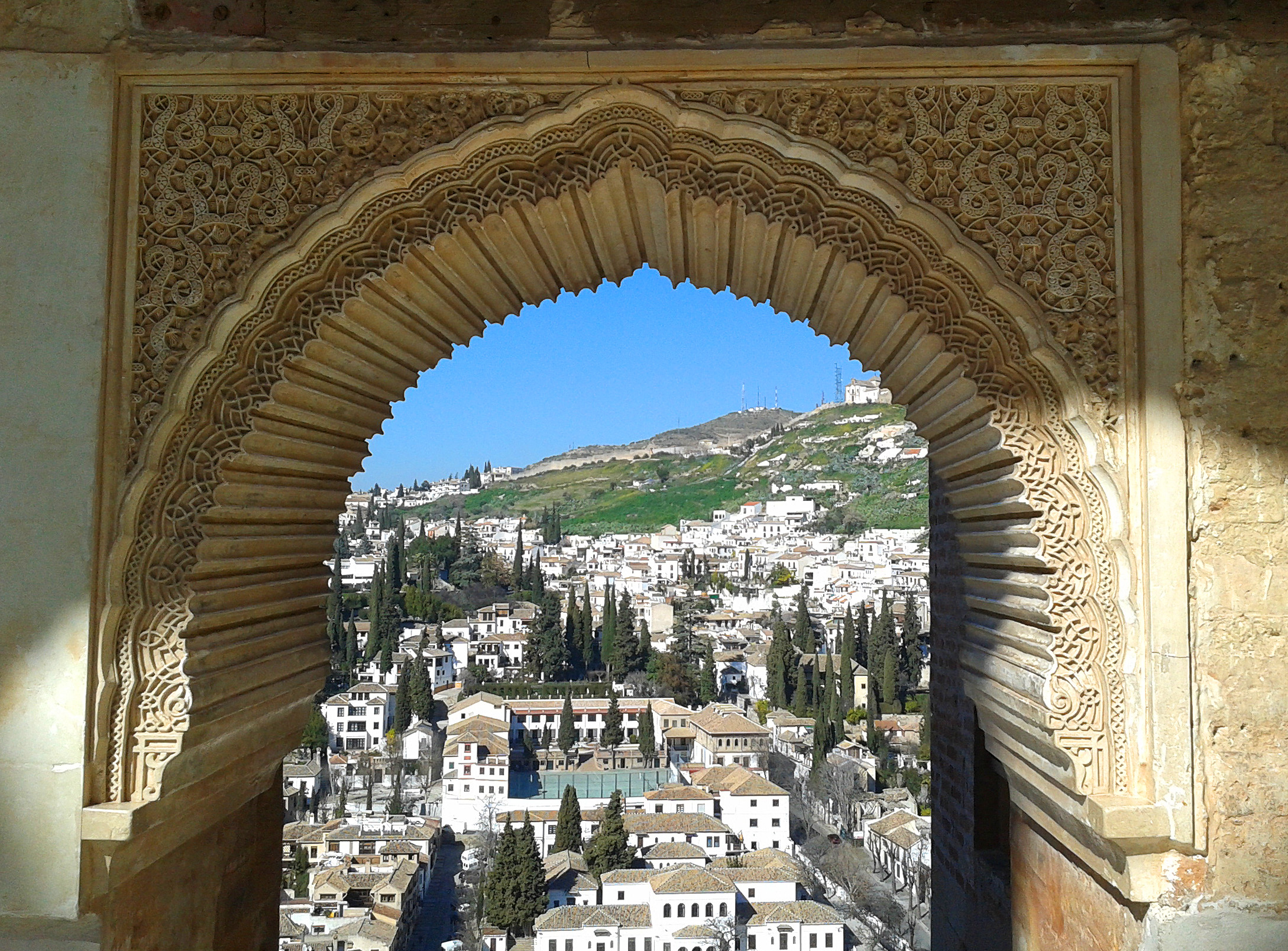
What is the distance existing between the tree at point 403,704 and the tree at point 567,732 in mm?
5595

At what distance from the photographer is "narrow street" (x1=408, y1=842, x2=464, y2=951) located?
23.2 meters

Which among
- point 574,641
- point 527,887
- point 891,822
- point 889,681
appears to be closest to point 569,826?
point 527,887

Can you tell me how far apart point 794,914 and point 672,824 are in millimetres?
5717

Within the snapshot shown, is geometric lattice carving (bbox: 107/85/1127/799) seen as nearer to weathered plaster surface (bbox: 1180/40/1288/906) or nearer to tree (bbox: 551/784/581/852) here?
weathered plaster surface (bbox: 1180/40/1288/906)

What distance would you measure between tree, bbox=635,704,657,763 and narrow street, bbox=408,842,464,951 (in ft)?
22.4

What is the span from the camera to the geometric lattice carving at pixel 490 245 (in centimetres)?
219

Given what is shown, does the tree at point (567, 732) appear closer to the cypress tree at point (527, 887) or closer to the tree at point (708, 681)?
the tree at point (708, 681)

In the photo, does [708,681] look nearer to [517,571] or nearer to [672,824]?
[672,824]

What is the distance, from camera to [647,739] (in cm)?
3291

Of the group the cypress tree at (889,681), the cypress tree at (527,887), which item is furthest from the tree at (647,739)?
the cypress tree at (527,887)

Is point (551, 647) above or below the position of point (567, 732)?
above

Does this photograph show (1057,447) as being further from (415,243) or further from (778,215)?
(415,243)

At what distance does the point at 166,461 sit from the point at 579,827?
24.9 m

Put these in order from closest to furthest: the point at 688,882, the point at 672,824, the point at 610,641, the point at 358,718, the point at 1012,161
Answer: the point at 1012,161, the point at 688,882, the point at 672,824, the point at 358,718, the point at 610,641
